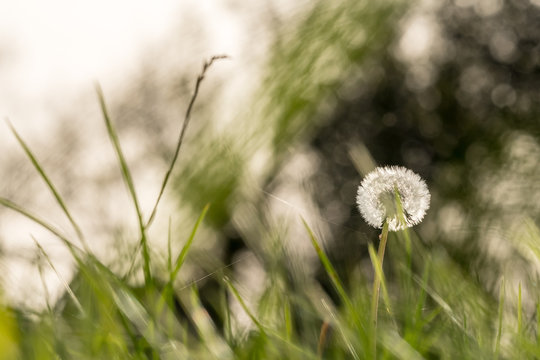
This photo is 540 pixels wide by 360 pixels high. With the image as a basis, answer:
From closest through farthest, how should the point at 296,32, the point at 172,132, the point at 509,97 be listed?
the point at 296,32 < the point at 172,132 < the point at 509,97

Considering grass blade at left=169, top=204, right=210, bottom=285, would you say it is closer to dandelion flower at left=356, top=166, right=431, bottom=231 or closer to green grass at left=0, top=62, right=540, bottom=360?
green grass at left=0, top=62, right=540, bottom=360

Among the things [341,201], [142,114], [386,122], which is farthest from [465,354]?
[386,122]

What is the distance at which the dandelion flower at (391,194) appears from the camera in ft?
0.86

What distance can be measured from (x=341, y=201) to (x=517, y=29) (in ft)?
4.93

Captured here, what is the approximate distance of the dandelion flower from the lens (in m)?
0.26

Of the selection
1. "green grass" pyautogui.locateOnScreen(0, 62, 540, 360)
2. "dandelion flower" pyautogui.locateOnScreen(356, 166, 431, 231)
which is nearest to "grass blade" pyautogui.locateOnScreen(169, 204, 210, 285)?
"green grass" pyautogui.locateOnScreen(0, 62, 540, 360)

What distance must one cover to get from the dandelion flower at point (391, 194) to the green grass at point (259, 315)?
0.07 ft

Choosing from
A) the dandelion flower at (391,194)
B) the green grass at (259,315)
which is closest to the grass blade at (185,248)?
the green grass at (259,315)

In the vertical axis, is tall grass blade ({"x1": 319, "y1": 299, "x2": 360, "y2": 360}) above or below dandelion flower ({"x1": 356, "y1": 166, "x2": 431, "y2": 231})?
below

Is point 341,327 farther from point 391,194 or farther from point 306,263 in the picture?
point 391,194

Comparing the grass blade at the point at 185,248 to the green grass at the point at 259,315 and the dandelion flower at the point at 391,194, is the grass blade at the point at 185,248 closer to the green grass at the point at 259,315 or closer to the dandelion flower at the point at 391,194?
the green grass at the point at 259,315

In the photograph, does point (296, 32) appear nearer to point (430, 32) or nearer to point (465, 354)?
point (465, 354)

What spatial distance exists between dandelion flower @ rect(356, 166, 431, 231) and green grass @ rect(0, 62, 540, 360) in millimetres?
22

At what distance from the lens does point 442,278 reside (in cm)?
19
